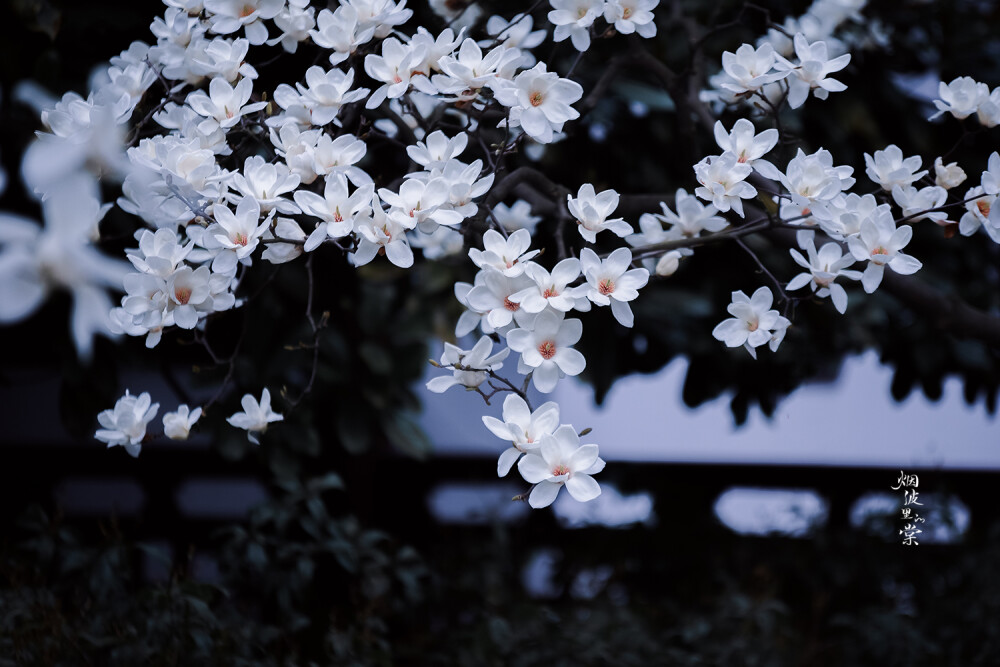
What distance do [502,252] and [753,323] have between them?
0.33m

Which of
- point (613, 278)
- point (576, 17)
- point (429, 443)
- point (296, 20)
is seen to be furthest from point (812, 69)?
point (429, 443)

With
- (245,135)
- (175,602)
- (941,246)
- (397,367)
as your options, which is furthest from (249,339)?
(941,246)

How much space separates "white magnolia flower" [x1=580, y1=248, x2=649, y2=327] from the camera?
79 cm

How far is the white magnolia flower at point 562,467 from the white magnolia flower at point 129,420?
1.60 feet

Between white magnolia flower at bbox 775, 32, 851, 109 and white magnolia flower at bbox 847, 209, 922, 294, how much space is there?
0.19 m

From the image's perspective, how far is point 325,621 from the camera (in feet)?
5.70

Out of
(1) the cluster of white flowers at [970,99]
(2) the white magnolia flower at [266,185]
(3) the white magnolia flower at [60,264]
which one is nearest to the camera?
(3) the white magnolia flower at [60,264]

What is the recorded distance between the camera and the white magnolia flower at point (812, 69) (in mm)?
987

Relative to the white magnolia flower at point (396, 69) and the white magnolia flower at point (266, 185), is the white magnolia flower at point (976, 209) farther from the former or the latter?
the white magnolia flower at point (266, 185)

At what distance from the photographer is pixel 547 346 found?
0.78 metres

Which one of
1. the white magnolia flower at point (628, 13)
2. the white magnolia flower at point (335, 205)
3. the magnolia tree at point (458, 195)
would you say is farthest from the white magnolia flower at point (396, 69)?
the white magnolia flower at point (628, 13)

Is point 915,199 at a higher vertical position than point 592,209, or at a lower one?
higher

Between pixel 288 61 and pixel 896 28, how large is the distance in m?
1.84

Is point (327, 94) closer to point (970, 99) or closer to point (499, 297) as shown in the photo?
point (499, 297)
